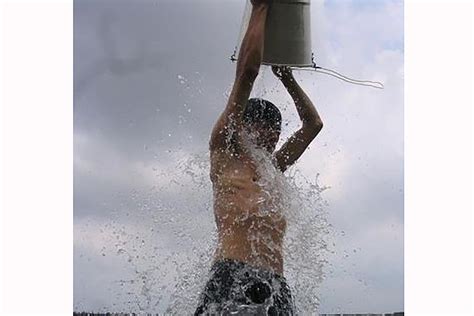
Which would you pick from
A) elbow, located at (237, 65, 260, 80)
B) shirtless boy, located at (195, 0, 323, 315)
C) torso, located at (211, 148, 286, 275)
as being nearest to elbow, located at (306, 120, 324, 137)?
shirtless boy, located at (195, 0, 323, 315)

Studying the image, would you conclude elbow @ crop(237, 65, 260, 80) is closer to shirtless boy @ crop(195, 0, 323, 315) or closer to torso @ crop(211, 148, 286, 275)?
shirtless boy @ crop(195, 0, 323, 315)

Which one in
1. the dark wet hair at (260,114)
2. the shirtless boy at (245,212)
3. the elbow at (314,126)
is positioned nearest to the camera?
the shirtless boy at (245,212)

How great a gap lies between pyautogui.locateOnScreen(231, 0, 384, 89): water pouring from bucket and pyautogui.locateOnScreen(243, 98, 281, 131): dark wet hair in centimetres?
28

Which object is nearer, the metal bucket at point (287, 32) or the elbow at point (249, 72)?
the elbow at point (249, 72)

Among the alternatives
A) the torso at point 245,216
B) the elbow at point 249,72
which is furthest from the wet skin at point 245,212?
the elbow at point 249,72

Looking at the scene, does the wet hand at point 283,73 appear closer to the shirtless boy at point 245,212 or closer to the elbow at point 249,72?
the shirtless boy at point 245,212

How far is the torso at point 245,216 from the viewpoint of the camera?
3.16 m

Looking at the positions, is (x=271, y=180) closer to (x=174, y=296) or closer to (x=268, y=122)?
(x=268, y=122)

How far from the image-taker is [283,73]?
3.62 meters

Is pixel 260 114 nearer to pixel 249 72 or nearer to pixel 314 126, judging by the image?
pixel 249 72

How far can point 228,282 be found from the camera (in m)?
3.10

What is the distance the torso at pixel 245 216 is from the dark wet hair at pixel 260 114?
175 millimetres

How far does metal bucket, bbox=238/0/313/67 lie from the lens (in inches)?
131

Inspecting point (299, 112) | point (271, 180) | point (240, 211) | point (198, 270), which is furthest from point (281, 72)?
point (198, 270)
